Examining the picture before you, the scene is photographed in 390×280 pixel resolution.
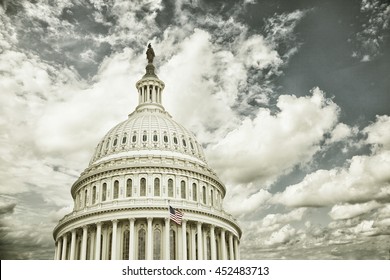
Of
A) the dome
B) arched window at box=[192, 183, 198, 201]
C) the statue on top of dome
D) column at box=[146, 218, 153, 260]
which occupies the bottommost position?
column at box=[146, 218, 153, 260]

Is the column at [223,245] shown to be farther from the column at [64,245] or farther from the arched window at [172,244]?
the column at [64,245]

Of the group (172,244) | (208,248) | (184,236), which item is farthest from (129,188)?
(208,248)

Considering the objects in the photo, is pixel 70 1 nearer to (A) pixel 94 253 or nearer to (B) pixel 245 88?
(B) pixel 245 88

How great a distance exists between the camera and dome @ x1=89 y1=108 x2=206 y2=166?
51.0 meters

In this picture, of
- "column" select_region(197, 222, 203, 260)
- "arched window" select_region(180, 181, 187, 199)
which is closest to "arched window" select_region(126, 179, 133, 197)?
"arched window" select_region(180, 181, 187, 199)

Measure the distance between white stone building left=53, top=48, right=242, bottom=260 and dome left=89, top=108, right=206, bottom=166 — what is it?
89 mm

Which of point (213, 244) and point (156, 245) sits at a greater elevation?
point (213, 244)

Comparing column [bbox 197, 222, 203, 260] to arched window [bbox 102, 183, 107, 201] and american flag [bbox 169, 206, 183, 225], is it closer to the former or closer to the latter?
american flag [bbox 169, 206, 183, 225]

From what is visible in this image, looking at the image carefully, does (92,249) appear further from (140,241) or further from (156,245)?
(156,245)

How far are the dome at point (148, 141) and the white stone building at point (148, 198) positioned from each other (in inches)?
3.5

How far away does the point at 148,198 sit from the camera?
4453cm

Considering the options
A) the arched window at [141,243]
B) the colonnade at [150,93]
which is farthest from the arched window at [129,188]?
the colonnade at [150,93]

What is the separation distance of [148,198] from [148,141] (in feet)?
28.7

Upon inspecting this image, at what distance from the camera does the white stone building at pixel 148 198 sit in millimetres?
42875
